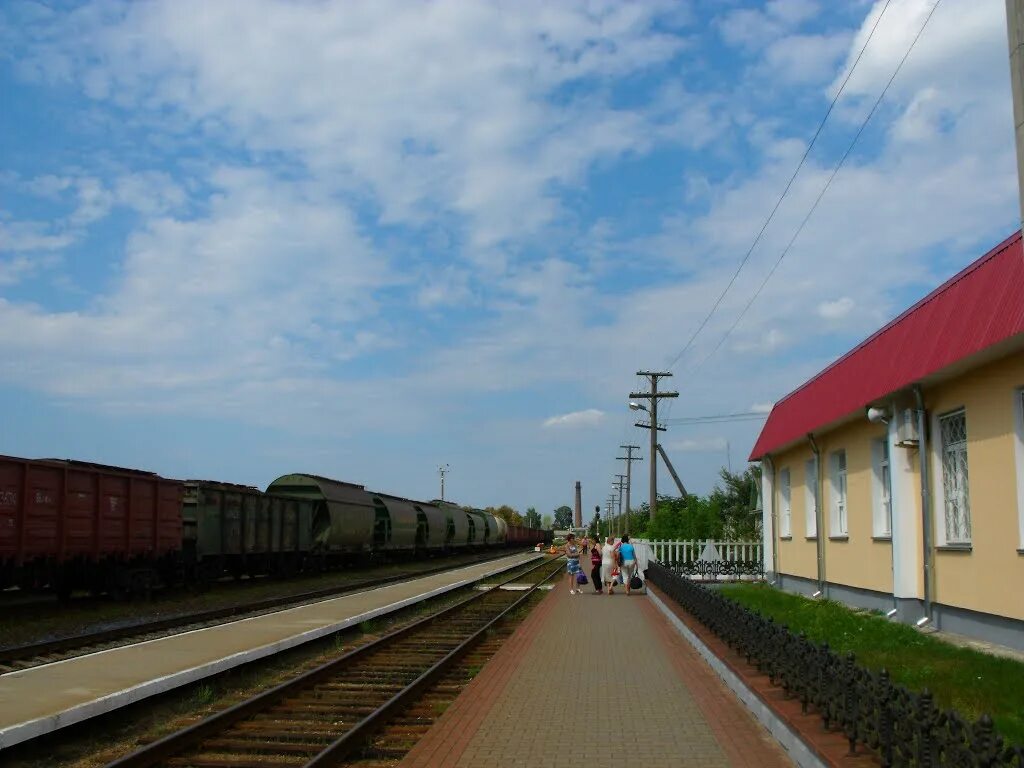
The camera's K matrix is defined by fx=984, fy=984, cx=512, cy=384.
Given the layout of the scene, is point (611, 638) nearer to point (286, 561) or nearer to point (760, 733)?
point (760, 733)

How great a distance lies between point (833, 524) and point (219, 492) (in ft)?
47.2

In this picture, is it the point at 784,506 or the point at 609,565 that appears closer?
the point at 784,506

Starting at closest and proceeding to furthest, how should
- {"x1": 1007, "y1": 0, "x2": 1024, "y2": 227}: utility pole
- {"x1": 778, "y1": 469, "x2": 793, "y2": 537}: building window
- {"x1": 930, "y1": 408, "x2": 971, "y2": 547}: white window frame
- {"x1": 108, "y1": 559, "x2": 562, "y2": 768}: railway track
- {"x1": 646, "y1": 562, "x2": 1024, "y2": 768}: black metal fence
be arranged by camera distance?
{"x1": 646, "y1": 562, "x2": 1024, "y2": 768}: black metal fence, {"x1": 1007, "y1": 0, "x2": 1024, "y2": 227}: utility pole, {"x1": 108, "y1": 559, "x2": 562, "y2": 768}: railway track, {"x1": 930, "y1": 408, "x2": 971, "y2": 547}: white window frame, {"x1": 778, "y1": 469, "x2": 793, "y2": 537}: building window

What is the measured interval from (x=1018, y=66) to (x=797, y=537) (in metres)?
16.0

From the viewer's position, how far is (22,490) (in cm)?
1545

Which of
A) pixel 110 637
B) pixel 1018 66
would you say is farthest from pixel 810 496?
pixel 1018 66

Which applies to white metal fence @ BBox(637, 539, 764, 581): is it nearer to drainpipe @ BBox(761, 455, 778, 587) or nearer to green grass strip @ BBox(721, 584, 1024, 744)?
drainpipe @ BBox(761, 455, 778, 587)

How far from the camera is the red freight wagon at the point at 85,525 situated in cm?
1539

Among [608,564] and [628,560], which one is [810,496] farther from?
[608,564]

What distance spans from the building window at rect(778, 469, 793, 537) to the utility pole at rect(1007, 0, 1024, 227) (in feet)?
54.7

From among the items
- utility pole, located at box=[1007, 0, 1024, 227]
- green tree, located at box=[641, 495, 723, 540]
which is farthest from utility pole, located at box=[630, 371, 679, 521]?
utility pole, located at box=[1007, 0, 1024, 227]

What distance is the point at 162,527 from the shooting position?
20453 mm

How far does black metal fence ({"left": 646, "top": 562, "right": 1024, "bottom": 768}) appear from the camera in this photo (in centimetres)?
434

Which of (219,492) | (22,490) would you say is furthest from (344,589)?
(22,490)
